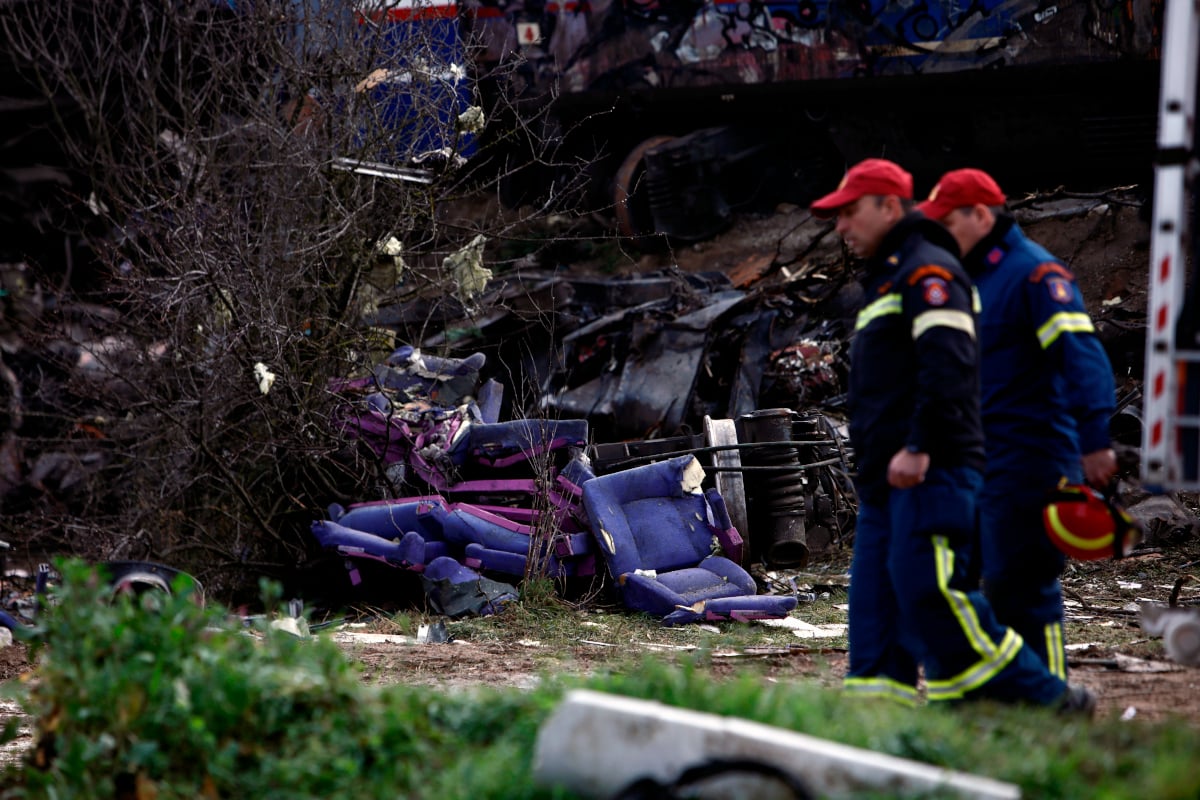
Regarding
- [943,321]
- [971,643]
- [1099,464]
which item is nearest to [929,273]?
[943,321]

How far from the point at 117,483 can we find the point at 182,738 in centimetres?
851

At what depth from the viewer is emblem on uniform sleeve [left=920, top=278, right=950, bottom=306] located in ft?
13.3

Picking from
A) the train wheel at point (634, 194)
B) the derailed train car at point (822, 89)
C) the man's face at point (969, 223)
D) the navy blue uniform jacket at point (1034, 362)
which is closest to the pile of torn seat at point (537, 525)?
the navy blue uniform jacket at point (1034, 362)

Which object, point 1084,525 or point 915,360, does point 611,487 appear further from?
point 1084,525

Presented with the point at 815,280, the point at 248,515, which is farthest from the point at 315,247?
the point at 815,280

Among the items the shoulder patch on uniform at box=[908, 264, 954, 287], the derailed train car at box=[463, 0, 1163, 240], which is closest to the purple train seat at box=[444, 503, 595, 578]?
the shoulder patch on uniform at box=[908, 264, 954, 287]

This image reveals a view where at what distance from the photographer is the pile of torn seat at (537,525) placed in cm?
793

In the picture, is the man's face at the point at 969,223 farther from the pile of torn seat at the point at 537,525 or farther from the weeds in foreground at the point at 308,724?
the pile of torn seat at the point at 537,525

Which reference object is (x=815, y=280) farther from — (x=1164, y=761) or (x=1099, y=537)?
Answer: (x=1164, y=761)

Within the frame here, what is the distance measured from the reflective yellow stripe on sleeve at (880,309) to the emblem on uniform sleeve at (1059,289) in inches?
25.4

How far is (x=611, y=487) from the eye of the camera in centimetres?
839

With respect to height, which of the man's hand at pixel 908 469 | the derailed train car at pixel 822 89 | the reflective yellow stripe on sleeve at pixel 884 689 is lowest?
the reflective yellow stripe on sleeve at pixel 884 689

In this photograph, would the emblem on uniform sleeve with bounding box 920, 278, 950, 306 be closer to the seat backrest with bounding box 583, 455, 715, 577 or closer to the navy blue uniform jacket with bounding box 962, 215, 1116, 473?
the navy blue uniform jacket with bounding box 962, 215, 1116, 473

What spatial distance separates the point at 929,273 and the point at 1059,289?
65cm
